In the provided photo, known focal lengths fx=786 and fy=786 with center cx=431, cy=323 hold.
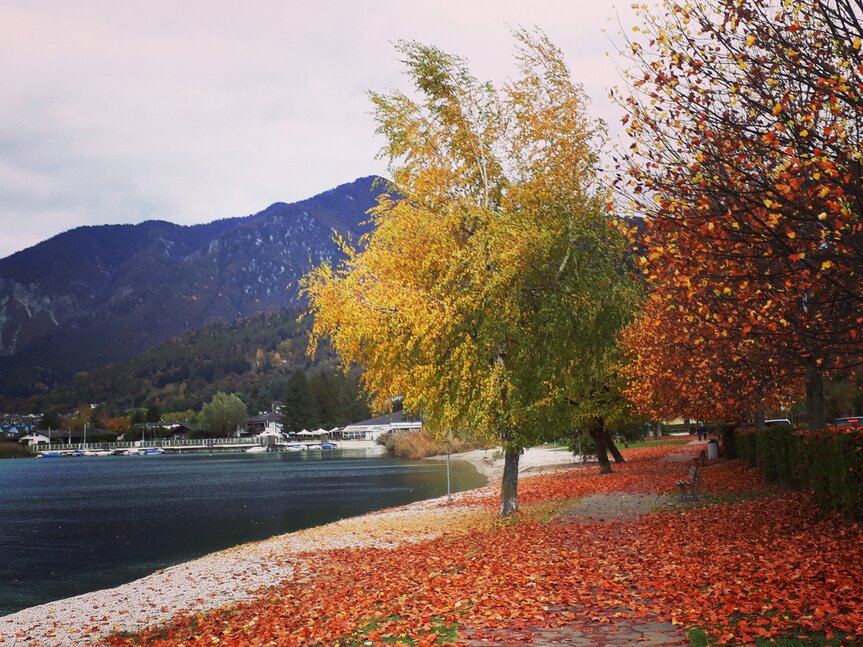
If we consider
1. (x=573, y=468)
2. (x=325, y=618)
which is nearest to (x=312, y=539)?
(x=325, y=618)

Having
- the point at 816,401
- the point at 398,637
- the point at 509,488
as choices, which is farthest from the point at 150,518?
the point at 398,637

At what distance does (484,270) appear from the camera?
2145 cm

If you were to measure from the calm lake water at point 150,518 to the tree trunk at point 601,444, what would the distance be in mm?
13419

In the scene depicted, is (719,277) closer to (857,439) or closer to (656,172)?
(656,172)

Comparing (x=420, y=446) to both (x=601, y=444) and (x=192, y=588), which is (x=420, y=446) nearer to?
(x=601, y=444)

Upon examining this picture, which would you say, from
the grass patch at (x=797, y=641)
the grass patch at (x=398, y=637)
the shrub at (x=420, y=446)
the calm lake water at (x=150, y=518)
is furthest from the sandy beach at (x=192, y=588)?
the shrub at (x=420, y=446)

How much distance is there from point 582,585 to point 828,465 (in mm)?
7010

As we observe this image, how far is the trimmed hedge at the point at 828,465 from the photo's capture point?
1436 cm

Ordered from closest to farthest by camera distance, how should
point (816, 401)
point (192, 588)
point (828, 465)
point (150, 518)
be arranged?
point (828, 465)
point (192, 588)
point (816, 401)
point (150, 518)

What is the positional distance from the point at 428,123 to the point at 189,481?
245 feet

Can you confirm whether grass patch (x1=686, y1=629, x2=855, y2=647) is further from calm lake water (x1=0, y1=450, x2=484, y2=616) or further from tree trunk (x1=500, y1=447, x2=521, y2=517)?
→ calm lake water (x1=0, y1=450, x2=484, y2=616)

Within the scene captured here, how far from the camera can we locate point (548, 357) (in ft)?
73.2

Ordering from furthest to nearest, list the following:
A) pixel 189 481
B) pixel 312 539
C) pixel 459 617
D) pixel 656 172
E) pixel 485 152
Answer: pixel 189 481
pixel 312 539
pixel 485 152
pixel 656 172
pixel 459 617

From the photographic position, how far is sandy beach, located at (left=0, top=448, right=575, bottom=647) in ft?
55.6
